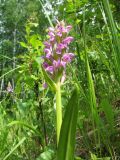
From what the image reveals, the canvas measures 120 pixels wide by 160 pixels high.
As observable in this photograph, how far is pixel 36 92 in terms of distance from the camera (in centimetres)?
153

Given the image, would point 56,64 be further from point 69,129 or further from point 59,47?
point 69,129

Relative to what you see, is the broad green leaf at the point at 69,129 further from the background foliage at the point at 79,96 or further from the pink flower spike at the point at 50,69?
the pink flower spike at the point at 50,69

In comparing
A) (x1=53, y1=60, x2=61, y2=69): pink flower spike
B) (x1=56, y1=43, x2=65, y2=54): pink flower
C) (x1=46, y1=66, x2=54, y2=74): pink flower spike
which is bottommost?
(x1=46, y1=66, x2=54, y2=74): pink flower spike

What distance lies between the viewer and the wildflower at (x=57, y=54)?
0.88m

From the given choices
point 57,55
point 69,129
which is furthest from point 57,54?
point 69,129

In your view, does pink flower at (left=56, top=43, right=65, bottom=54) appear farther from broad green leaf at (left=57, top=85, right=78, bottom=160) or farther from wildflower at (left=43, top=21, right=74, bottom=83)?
broad green leaf at (left=57, top=85, right=78, bottom=160)

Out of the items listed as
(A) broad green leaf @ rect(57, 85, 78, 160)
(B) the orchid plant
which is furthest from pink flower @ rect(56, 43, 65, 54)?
(A) broad green leaf @ rect(57, 85, 78, 160)

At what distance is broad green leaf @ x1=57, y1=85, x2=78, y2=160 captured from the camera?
634 millimetres

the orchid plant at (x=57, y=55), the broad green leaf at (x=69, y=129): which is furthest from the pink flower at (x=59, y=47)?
the broad green leaf at (x=69, y=129)

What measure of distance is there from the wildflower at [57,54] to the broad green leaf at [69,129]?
0.24 metres

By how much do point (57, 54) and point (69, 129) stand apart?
290 millimetres

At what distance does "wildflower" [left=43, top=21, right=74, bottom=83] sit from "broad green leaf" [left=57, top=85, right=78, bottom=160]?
24cm

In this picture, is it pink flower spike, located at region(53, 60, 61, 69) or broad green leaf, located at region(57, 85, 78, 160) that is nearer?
broad green leaf, located at region(57, 85, 78, 160)

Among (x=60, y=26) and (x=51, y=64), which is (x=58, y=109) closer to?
(x=51, y=64)
